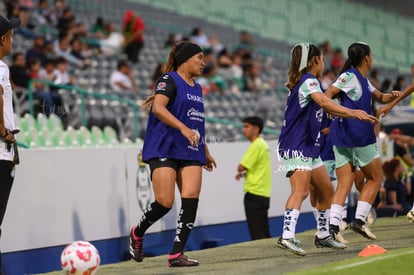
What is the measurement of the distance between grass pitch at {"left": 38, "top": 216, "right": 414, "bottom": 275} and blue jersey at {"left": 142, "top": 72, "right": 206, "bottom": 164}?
3.29ft

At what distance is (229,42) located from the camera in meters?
29.0

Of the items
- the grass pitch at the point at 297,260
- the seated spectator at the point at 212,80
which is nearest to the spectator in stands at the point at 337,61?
the seated spectator at the point at 212,80

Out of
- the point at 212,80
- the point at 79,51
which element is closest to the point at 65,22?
the point at 79,51

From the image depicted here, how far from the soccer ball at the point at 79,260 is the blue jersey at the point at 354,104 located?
3998mm

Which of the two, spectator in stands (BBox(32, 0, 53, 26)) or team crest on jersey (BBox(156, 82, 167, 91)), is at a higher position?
spectator in stands (BBox(32, 0, 53, 26))

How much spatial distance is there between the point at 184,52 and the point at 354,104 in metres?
2.25

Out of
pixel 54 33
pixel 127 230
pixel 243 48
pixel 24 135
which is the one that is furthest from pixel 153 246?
pixel 243 48

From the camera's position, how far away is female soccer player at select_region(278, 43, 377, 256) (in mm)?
9258

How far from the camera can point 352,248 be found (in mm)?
9766

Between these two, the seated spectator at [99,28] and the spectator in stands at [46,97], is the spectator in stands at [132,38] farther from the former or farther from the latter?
the spectator in stands at [46,97]

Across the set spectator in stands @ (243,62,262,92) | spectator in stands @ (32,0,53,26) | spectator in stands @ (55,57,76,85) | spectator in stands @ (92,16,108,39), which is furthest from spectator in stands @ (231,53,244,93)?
spectator in stands @ (55,57,76,85)

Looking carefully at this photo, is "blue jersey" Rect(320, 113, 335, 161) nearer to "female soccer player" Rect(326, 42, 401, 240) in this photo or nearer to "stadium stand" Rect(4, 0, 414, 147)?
"female soccer player" Rect(326, 42, 401, 240)

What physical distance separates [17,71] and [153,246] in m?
4.03

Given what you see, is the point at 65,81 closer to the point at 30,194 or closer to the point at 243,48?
the point at 30,194
